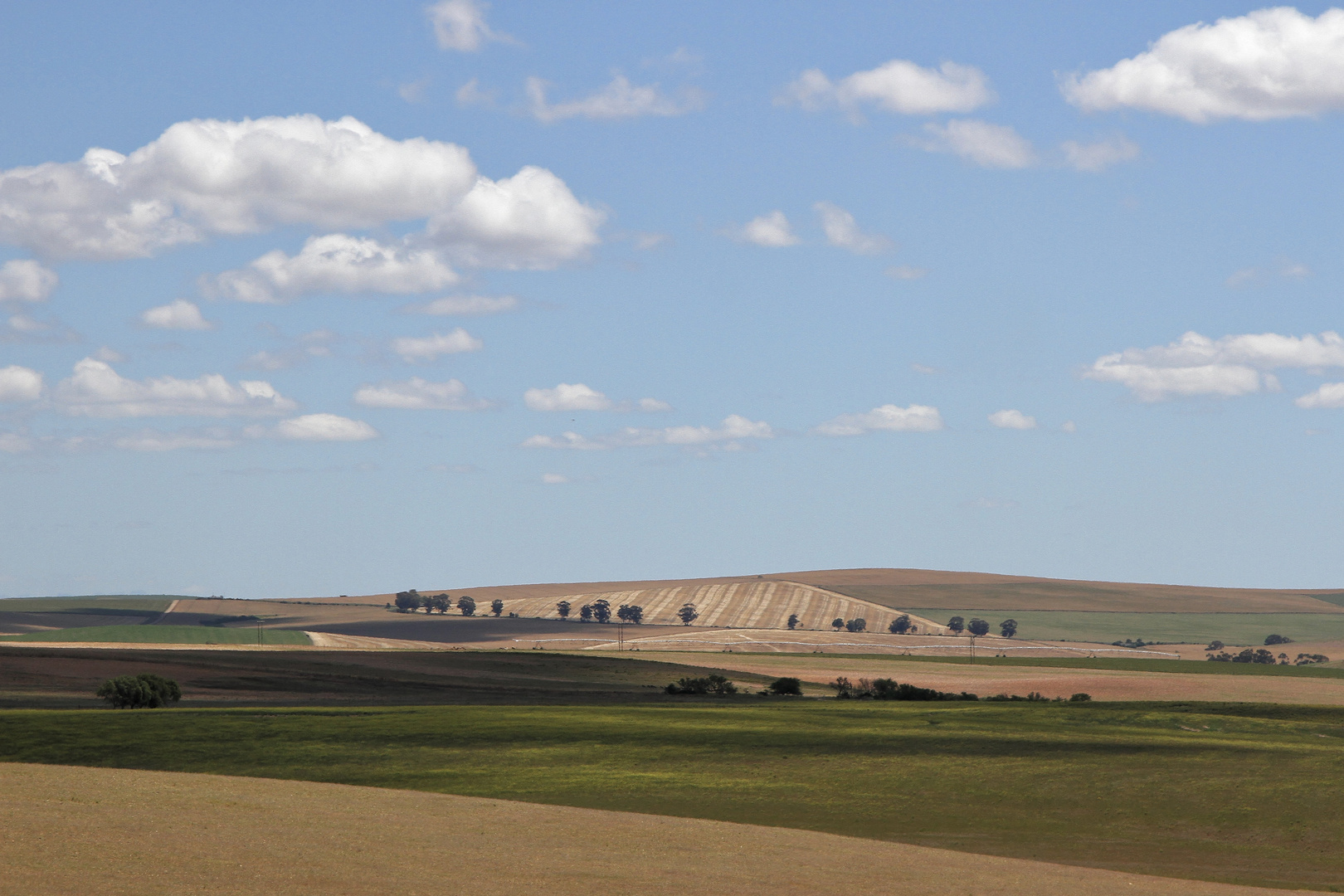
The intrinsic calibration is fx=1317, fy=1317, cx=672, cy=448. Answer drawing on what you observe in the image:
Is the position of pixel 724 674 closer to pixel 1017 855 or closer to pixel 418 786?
pixel 418 786

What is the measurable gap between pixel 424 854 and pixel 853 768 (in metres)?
24.7

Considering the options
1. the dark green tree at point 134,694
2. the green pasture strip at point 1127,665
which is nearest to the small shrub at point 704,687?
the dark green tree at point 134,694

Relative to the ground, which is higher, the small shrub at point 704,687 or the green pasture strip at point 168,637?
the small shrub at point 704,687

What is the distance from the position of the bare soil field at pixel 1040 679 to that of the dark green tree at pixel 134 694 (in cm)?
5349

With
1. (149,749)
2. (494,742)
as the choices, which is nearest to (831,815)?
(494,742)

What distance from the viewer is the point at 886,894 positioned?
28.3 meters

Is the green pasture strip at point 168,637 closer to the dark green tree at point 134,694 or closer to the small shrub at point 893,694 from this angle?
the dark green tree at point 134,694

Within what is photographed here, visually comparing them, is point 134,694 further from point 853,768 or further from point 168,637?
point 168,637

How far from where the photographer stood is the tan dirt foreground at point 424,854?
2611cm

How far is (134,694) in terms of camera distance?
83688 millimetres

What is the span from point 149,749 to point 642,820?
25.1 meters

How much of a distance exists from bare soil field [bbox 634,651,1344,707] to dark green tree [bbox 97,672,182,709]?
53.5 meters

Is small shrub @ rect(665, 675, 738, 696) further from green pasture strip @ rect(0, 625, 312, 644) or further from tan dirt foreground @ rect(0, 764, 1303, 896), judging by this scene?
green pasture strip @ rect(0, 625, 312, 644)

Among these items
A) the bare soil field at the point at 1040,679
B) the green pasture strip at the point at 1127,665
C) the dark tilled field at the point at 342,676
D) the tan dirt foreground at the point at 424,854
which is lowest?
the green pasture strip at the point at 1127,665
